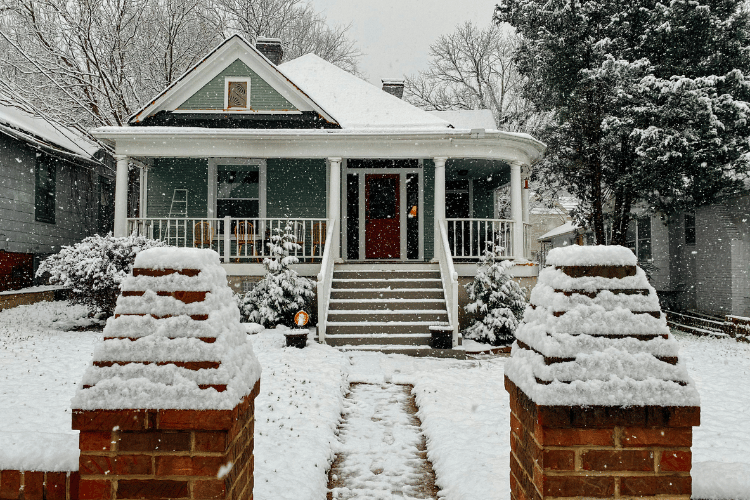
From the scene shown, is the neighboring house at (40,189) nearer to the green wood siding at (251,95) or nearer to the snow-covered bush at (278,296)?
the green wood siding at (251,95)

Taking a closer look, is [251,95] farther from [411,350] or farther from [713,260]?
[713,260]

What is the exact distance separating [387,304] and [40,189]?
10872mm

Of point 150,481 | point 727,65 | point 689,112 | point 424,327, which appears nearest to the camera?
point 150,481

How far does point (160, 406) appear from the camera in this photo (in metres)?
1.59

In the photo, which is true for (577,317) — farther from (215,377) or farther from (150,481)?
(150,481)

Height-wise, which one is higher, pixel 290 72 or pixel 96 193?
pixel 290 72

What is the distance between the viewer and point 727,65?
42.9ft

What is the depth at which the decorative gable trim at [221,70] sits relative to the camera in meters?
12.2

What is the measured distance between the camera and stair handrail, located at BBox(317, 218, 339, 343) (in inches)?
351

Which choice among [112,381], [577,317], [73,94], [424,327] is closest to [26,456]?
[112,381]

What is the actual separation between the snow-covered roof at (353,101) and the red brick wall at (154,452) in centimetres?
1118

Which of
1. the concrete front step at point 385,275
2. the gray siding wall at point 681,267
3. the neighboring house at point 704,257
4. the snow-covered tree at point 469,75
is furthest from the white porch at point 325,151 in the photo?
the snow-covered tree at point 469,75

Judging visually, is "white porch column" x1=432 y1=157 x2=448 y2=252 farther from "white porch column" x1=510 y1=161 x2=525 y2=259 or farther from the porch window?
the porch window

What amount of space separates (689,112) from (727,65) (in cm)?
244
